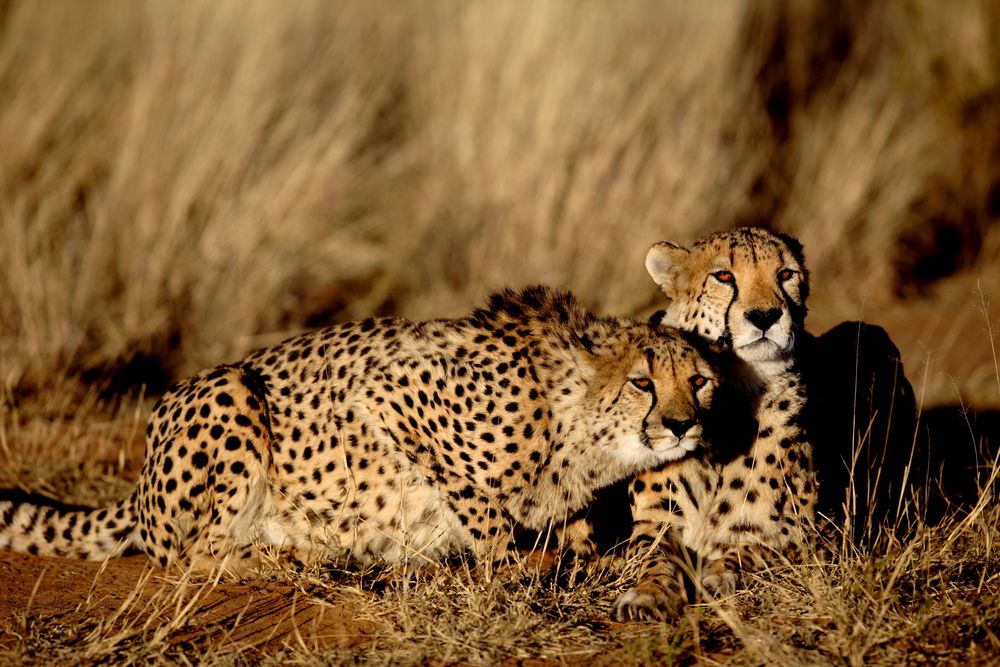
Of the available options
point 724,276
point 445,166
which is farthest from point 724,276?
point 445,166

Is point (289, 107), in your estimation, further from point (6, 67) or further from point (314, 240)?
point (6, 67)

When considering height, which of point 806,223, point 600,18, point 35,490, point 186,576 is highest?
point 600,18

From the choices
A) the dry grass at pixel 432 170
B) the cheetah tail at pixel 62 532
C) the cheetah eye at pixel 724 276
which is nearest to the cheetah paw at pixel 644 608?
the cheetah eye at pixel 724 276

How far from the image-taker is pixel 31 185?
19.5 ft

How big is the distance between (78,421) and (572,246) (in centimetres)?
272

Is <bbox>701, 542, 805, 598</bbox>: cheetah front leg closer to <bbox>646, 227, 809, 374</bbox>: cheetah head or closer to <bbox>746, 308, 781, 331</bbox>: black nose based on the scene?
<bbox>646, 227, 809, 374</bbox>: cheetah head

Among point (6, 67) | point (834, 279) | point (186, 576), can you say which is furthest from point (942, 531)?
point (6, 67)

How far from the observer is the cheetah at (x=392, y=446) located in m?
3.43

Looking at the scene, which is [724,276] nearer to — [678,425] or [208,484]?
[678,425]

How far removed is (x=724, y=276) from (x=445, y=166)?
3558 mm

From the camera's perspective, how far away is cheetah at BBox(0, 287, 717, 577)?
343 centimetres

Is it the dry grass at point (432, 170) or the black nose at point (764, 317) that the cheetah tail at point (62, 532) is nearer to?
the dry grass at point (432, 170)

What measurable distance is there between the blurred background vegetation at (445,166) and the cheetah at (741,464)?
193 cm

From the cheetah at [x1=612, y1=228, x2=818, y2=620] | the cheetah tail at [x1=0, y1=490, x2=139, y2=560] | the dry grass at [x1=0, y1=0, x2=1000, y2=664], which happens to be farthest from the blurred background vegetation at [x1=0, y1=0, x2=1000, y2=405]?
the cheetah at [x1=612, y1=228, x2=818, y2=620]
